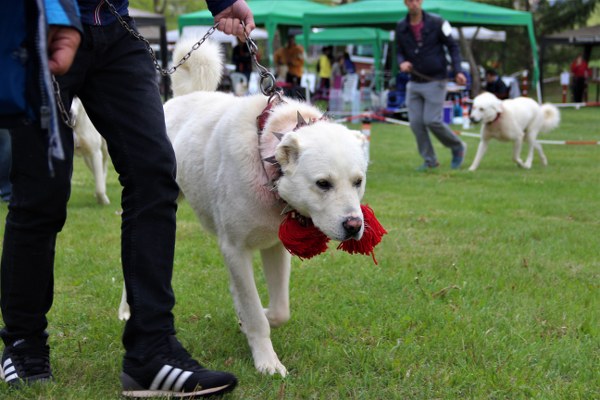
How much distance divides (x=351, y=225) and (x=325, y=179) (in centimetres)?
19

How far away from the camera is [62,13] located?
1718 millimetres

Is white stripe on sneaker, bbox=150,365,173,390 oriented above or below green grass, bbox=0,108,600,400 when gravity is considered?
above

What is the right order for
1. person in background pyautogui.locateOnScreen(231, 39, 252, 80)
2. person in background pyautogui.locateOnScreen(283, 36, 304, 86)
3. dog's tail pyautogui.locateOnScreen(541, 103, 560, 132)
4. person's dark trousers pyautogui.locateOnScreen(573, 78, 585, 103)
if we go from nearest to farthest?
1. dog's tail pyautogui.locateOnScreen(541, 103, 560, 132)
2. person in background pyautogui.locateOnScreen(283, 36, 304, 86)
3. person in background pyautogui.locateOnScreen(231, 39, 252, 80)
4. person's dark trousers pyautogui.locateOnScreen(573, 78, 585, 103)

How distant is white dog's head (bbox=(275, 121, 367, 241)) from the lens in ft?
8.31

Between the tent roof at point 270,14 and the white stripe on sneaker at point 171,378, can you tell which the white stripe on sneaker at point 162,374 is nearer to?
the white stripe on sneaker at point 171,378

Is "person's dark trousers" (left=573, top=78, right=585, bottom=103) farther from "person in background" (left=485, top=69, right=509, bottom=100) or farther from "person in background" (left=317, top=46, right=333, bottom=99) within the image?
"person in background" (left=317, top=46, right=333, bottom=99)

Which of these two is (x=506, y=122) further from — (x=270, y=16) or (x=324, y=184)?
(x=270, y=16)

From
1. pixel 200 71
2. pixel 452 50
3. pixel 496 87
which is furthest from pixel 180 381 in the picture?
pixel 496 87

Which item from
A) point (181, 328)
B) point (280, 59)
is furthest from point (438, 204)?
point (280, 59)

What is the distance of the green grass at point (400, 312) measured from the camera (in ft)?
8.70

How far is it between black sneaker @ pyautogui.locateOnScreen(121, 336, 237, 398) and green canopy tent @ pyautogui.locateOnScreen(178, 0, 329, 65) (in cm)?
1555

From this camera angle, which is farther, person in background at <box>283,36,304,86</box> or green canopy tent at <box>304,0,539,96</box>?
person in background at <box>283,36,304,86</box>

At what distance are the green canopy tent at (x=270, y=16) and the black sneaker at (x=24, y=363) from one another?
50.5 ft

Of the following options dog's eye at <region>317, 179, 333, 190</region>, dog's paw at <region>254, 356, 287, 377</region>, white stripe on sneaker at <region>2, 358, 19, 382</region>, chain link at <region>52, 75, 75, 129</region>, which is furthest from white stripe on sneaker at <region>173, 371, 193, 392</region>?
chain link at <region>52, 75, 75, 129</region>
